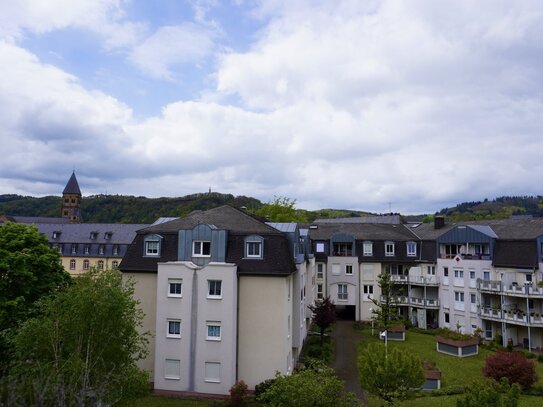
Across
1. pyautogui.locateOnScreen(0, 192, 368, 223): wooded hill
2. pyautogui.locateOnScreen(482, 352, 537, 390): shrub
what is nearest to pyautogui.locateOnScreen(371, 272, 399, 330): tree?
pyautogui.locateOnScreen(482, 352, 537, 390): shrub

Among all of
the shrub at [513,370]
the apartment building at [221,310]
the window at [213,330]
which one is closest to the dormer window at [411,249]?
the shrub at [513,370]

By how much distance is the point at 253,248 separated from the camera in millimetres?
30188

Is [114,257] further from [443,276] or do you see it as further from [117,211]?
[117,211]

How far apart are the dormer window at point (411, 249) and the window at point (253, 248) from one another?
29.9 m

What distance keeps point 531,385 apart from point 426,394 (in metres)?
7.82

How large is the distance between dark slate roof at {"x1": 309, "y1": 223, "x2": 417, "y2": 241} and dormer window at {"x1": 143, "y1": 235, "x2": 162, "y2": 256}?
2921cm

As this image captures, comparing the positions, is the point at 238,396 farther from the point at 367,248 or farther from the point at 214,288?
the point at 367,248

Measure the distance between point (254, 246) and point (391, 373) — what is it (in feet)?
41.6

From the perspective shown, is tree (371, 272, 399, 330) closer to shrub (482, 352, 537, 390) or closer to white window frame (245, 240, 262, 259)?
shrub (482, 352, 537, 390)

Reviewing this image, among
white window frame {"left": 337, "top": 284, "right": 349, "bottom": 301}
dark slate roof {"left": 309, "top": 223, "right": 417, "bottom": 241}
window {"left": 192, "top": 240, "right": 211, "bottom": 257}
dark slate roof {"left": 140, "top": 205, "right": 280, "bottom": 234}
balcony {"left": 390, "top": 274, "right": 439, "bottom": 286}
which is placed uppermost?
dark slate roof {"left": 309, "top": 223, "right": 417, "bottom": 241}

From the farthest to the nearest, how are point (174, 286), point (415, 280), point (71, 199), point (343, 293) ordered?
point (71, 199), point (343, 293), point (415, 280), point (174, 286)

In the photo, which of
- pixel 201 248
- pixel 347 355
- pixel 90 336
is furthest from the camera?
pixel 347 355

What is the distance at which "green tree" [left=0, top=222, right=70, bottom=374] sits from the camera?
86.5ft

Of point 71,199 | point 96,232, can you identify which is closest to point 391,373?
point 96,232
